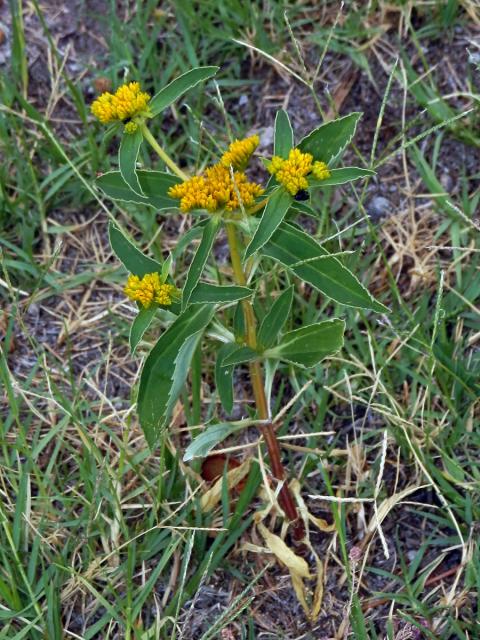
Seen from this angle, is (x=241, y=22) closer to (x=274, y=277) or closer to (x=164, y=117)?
(x=164, y=117)

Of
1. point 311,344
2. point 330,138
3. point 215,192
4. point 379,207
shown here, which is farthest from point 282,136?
point 379,207

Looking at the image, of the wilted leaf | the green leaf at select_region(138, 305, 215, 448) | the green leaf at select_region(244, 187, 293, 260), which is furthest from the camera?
the wilted leaf

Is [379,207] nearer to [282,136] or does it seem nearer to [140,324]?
[282,136]

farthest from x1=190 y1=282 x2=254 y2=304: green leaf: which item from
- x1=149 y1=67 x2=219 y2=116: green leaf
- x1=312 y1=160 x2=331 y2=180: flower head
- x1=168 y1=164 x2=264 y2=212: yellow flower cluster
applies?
x1=149 y1=67 x2=219 y2=116: green leaf

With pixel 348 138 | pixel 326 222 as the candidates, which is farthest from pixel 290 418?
pixel 348 138

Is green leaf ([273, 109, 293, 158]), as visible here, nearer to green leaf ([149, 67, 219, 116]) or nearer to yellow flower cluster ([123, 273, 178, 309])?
green leaf ([149, 67, 219, 116])

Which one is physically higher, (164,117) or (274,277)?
(164,117)

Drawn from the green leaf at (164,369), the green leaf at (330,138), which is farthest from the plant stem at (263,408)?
the green leaf at (330,138)
